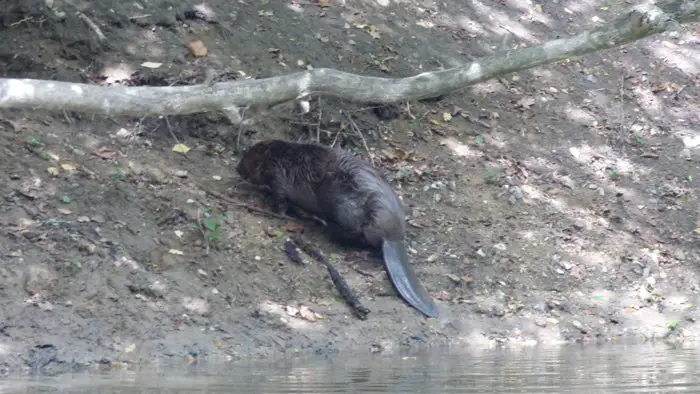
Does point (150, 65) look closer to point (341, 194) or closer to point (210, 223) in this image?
point (210, 223)

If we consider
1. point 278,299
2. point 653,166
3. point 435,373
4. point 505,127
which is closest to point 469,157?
point 505,127

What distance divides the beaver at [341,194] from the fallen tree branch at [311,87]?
78 centimetres

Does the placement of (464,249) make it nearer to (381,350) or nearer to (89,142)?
(381,350)

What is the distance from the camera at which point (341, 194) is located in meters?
8.12

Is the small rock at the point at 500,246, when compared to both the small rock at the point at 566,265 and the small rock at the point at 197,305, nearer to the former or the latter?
the small rock at the point at 566,265

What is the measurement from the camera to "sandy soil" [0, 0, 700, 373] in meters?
6.85

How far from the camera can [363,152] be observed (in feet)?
30.2

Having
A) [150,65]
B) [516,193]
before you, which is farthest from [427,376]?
[150,65]

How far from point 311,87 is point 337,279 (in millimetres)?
1367

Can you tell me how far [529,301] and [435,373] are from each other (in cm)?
242

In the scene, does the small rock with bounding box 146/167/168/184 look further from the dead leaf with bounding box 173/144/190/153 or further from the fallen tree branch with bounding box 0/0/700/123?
the fallen tree branch with bounding box 0/0/700/123

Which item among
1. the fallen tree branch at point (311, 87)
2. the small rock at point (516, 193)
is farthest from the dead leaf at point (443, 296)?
the small rock at point (516, 193)

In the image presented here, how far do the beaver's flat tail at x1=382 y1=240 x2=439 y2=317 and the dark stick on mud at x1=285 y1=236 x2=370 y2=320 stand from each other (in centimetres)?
34

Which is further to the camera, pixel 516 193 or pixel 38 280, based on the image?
pixel 516 193
